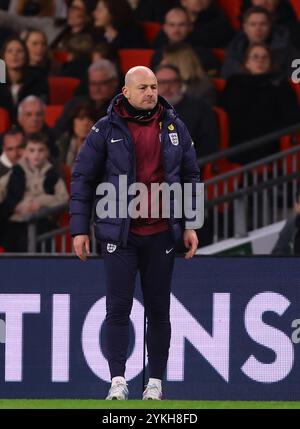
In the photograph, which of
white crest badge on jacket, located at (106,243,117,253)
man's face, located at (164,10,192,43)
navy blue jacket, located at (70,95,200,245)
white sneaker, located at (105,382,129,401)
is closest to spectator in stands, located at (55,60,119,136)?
man's face, located at (164,10,192,43)

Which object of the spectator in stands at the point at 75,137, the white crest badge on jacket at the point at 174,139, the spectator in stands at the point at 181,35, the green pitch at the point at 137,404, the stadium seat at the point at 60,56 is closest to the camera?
the green pitch at the point at 137,404

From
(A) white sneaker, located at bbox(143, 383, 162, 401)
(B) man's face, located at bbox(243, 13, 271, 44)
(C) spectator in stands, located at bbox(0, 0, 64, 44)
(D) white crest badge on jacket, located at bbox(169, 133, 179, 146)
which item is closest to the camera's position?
(D) white crest badge on jacket, located at bbox(169, 133, 179, 146)

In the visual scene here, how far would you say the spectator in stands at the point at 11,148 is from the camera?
12539 mm

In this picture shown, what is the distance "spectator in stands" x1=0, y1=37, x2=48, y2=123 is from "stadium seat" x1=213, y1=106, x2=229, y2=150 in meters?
1.89

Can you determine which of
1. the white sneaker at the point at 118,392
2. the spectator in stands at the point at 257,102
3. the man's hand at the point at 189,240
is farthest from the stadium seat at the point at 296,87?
the white sneaker at the point at 118,392

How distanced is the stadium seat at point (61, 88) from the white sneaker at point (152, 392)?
19.8 feet

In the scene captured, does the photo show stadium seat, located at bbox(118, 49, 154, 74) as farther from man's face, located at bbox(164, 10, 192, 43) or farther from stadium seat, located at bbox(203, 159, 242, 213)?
stadium seat, located at bbox(203, 159, 242, 213)

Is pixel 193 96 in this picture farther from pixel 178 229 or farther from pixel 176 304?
pixel 178 229

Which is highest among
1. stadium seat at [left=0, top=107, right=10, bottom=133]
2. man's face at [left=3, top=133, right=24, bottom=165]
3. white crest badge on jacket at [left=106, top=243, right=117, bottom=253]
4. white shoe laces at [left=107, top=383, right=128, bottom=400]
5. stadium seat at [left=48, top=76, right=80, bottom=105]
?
stadium seat at [left=48, top=76, right=80, bottom=105]

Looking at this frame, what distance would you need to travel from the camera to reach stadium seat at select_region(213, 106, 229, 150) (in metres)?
12.7

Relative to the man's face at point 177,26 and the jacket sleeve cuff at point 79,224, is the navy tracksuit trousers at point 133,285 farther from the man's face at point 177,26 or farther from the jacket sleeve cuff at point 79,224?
the man's face at point 177,26

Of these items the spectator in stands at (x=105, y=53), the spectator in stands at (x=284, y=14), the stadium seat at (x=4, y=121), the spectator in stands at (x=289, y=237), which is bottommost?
the spectator in stands at (x=289, y=237)

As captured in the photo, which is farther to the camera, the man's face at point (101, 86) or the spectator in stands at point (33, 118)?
the man's face at point (101, 86)

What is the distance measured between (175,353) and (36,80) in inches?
202
